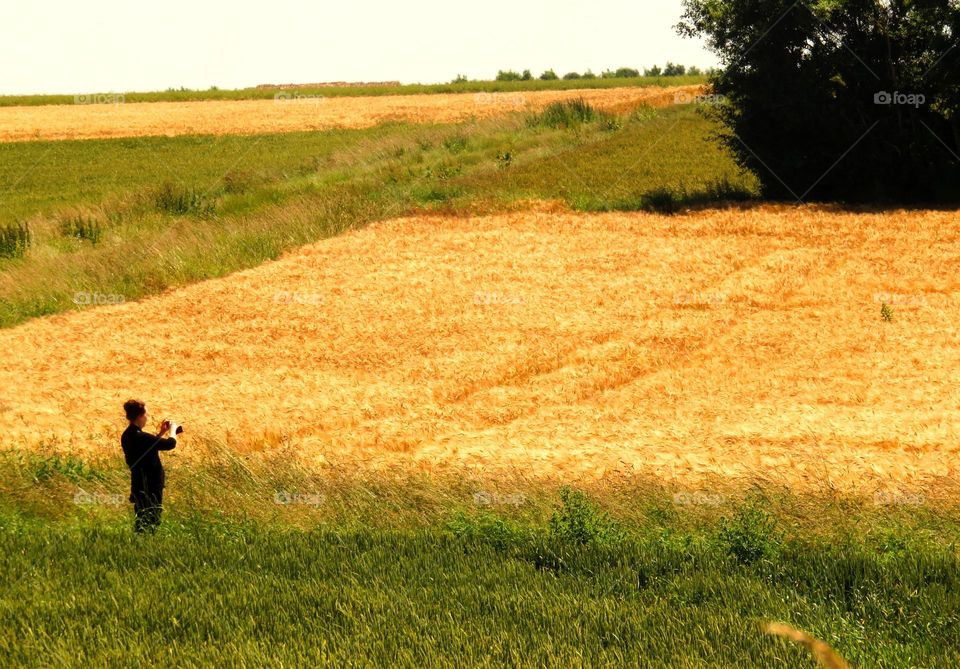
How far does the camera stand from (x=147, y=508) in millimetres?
10133

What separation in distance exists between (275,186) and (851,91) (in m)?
18.9

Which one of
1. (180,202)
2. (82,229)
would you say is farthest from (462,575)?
(180,202)

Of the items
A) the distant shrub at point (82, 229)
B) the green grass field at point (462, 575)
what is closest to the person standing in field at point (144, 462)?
the green grass field at point (462, 575)

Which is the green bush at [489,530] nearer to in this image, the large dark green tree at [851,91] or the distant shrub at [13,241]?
the distant shrub at [13,241]

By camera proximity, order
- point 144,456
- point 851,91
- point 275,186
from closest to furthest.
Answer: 1. point 144,456
2. point 851,91
3. point 275,186

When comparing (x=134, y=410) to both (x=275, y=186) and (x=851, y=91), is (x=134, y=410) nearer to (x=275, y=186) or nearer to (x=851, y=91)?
(x=851, y=91)

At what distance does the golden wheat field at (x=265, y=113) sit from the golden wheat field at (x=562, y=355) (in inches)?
1147

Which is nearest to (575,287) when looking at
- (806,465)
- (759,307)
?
(759,307)

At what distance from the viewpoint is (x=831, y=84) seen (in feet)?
102

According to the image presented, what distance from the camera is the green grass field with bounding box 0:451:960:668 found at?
7.57 m

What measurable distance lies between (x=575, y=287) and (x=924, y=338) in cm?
729

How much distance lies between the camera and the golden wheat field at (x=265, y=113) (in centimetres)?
6662

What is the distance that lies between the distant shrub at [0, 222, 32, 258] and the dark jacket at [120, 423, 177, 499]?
19725mm

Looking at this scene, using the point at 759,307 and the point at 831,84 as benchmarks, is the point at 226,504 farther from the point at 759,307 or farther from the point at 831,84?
the point at 831,84
